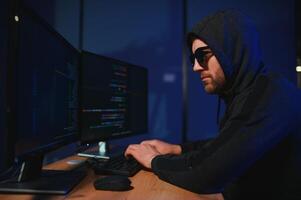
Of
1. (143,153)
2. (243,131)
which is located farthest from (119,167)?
(243,131)

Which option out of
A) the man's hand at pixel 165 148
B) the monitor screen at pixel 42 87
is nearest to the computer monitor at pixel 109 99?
the monitor screen at pixel 42 87

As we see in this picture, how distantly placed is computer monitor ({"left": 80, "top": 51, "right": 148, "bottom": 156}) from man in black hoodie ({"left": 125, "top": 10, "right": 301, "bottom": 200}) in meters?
0.41

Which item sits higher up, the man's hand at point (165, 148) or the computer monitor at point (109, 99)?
the computer monitor at point (109, 99)

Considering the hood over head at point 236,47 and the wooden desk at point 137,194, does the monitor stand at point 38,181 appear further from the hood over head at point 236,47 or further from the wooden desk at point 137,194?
the hood over head at point 236,47

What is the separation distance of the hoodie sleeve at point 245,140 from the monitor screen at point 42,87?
0.49 m

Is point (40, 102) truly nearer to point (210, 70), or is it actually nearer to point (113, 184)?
point (113, 184)

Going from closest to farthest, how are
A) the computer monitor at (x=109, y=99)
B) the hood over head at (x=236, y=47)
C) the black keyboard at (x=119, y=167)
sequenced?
the hood over head at (x=236, y=47) → the black keyboard at (x=119, y=167) → the computer monitor at (x=109, y=99)

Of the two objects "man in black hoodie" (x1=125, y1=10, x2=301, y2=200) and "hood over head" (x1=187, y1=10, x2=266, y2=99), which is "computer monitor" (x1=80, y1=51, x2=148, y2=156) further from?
"hood over head" (x1=187, y1=10, x2=266, y2=99)

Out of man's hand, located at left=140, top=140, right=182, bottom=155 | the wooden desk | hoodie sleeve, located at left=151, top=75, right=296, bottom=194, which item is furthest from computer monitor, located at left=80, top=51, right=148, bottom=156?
hoodie sleeve, located at left=151, top=75, right=296, bottom=194

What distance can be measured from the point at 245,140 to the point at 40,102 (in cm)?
63

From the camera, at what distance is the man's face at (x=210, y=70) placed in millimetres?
1284

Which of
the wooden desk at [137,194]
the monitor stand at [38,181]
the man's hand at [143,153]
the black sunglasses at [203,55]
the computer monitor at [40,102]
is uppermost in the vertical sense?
the black sunglasses at [203,55]

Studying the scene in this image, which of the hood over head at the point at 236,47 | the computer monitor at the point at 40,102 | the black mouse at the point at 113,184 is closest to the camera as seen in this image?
the computer monitor at the point at 40,102

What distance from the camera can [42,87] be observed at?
42.7 inches
